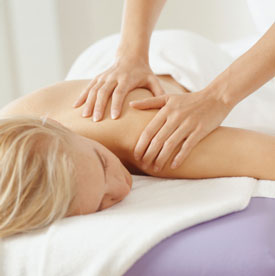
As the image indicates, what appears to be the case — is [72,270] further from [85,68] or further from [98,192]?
[85,68]

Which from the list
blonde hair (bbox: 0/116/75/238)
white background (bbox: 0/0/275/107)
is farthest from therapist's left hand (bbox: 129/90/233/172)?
white background (bbox: 0/0/275/107)

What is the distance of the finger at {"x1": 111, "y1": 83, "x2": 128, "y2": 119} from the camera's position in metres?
1.22

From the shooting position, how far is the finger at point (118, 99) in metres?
1.22

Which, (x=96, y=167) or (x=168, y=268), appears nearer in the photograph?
(x=168, y=268)

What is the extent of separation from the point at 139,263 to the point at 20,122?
0.40 meters

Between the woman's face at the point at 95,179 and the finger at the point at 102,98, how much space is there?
141 mm

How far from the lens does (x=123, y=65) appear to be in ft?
4.63

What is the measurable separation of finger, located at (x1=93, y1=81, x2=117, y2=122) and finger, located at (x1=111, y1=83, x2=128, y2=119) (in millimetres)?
20

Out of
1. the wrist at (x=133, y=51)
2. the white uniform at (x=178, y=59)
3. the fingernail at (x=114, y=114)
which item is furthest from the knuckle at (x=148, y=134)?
the white uniform at (x=178, y=59)

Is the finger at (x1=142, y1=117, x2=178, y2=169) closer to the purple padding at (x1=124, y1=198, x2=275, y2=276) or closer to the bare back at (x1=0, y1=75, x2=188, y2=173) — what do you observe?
the bare back at (x1=0, y1=75, x2=188, y2=173)

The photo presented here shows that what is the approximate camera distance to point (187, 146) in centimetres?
113

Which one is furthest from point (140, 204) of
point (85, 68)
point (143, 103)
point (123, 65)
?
point (85, 68)

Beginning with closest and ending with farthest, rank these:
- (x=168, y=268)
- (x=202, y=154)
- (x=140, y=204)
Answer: (x=168, y=268), (x=140, y=204), (x=202, y=154)

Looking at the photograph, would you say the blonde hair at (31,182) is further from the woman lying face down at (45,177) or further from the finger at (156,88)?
the finger at (156,88)
